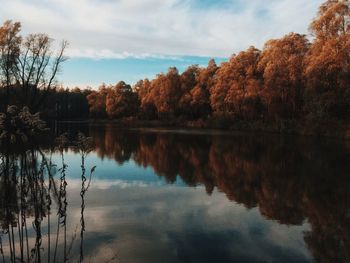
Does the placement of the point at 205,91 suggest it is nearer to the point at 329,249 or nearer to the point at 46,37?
the point at 46,37

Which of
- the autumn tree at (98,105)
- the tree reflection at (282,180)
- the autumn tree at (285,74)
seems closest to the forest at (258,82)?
the autumn tree at (285,74)

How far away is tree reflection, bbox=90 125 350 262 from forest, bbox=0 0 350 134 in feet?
44.7

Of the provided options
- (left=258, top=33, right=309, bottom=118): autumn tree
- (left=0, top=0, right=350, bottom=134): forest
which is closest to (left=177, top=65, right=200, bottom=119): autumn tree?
(left=0, top=0, right=350, bottom=134): forest

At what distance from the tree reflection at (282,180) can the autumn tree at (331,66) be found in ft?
48.6

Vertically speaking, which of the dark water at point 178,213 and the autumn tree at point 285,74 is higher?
the autumn tree at point 285,74

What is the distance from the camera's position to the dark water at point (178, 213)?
8.73 m

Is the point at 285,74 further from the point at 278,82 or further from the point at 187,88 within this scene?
the point at 187,88

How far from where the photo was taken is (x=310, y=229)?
1104cm

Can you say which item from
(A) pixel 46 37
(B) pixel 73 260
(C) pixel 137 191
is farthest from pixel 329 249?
(A) pixel 46 37

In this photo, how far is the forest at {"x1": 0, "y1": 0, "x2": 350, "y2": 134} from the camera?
45.2m

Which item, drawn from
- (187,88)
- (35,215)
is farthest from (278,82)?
(35,215)

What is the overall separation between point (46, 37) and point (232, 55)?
37286 millimetres

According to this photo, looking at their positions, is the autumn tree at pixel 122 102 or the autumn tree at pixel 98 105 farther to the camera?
the autumn tree at pixel 98 105

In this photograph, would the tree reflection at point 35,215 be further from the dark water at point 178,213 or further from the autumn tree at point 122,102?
the autumn tree at point 122,102
